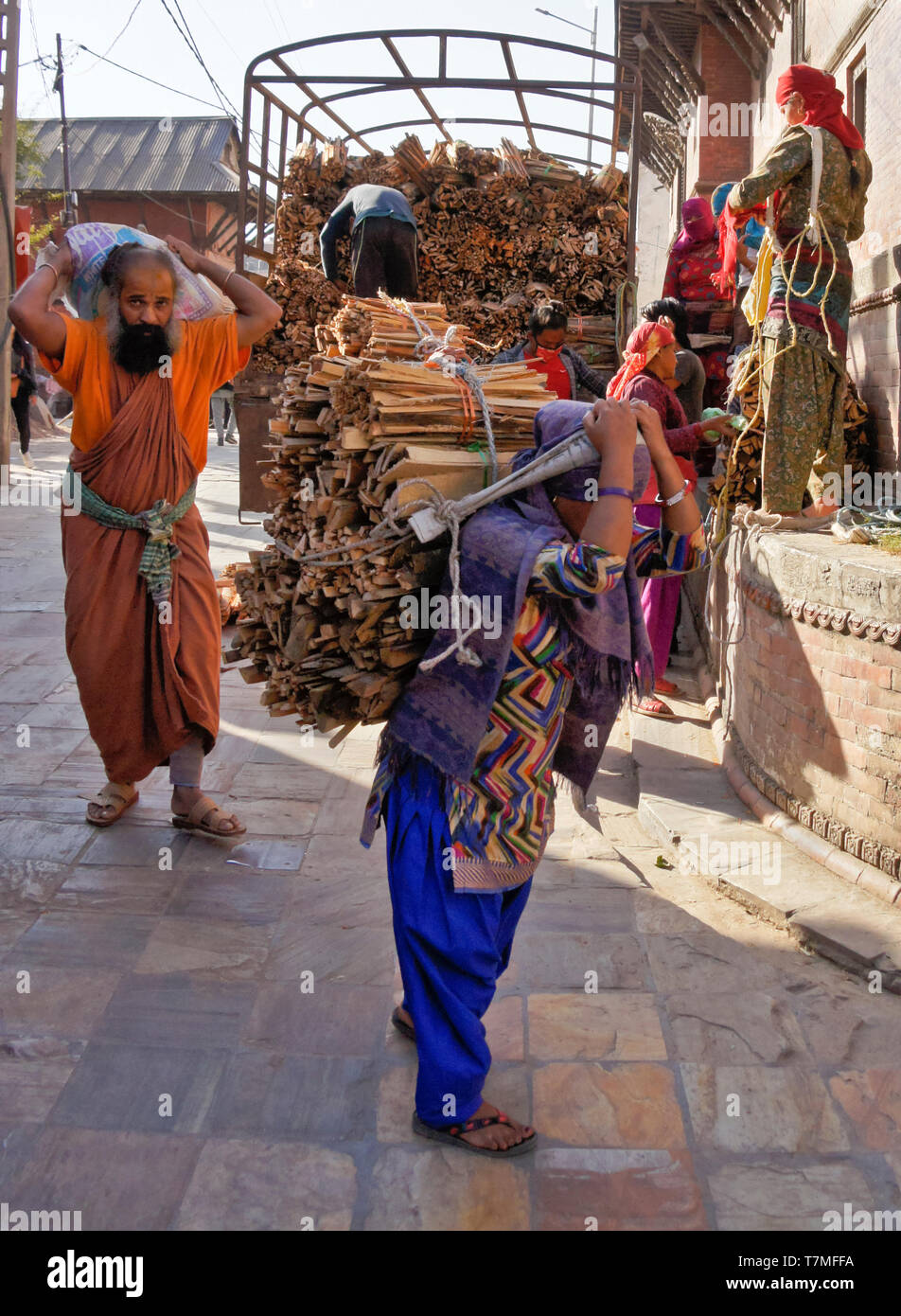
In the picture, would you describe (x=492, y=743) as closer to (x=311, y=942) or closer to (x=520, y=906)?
(x=520, y=906)

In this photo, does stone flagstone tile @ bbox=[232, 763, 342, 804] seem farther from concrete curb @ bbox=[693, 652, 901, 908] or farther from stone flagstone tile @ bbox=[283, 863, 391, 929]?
concrete curb @ bbox=[693, 652, 901, 908]

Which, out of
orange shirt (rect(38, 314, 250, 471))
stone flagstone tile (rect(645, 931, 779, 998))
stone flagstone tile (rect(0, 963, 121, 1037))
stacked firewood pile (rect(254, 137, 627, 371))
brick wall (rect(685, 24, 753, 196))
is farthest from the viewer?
brick wall (rect(685, 24, 753, 196))

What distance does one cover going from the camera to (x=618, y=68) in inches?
328

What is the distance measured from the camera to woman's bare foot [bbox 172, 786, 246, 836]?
13.9ft

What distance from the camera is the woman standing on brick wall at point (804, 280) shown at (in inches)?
189

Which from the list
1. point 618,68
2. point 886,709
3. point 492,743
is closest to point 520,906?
point 492,743

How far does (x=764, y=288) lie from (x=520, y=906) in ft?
11.3

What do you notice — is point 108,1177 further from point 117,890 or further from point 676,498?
point 676,498

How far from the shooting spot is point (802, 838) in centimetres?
401

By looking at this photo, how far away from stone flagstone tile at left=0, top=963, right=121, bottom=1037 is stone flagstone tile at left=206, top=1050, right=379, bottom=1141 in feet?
1.55

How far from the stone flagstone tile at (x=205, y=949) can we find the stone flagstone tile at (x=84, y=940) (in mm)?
54

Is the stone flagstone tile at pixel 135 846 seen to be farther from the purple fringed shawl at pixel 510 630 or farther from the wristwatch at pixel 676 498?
the wristwatch at pixel 676 498

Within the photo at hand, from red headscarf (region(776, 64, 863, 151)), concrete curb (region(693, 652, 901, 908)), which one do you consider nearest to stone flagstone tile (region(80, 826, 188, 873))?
concrete curb (region(693, 652, 901, 908))

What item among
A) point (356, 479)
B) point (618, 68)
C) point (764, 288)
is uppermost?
point (618, 68)
